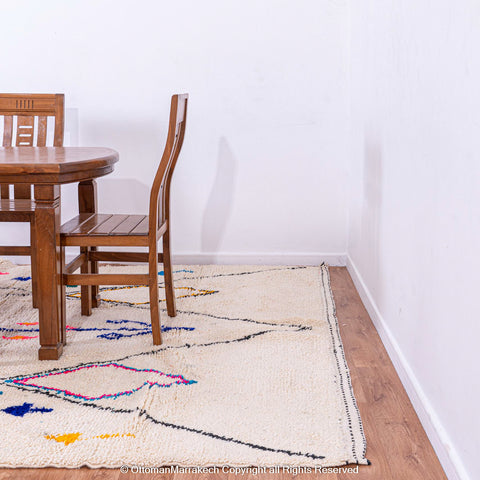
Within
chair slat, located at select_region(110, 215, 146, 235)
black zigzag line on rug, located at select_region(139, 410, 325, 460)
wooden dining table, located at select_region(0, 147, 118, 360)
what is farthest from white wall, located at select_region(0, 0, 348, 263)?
black zigzag line on rug, located at select_region(139, 410, 325, 460)

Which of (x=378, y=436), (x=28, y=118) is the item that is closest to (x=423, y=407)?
(x=378, y=436)

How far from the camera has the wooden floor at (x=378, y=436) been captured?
57.3 inches

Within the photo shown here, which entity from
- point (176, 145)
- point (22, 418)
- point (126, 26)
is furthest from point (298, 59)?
point (22, 418)

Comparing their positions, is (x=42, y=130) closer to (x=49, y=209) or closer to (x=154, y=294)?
(x=49, y=209)

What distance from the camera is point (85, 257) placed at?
2404mm

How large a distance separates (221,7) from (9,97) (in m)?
1.12

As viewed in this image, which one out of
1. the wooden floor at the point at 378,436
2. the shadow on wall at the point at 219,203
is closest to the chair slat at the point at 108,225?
the wooden floor at the point at 378,436

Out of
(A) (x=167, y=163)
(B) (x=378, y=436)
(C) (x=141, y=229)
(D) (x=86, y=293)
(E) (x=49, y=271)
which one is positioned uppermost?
(A) (x=167, y=163)

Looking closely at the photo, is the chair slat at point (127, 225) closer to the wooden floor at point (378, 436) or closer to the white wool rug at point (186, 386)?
the white wool rug at point (186, 386)

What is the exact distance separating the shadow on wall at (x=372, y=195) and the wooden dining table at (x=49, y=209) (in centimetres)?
100

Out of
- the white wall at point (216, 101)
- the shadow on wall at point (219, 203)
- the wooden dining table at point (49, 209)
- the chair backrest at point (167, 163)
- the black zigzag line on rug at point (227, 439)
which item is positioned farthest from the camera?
the shadow on wall at point (219, 203)

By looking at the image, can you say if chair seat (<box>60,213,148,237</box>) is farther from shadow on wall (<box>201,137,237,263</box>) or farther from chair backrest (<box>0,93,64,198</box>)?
shadow on wall (<box>201,137,237,263</box>)

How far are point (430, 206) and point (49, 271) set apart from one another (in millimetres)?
1193

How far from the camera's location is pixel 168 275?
8.05 ft
